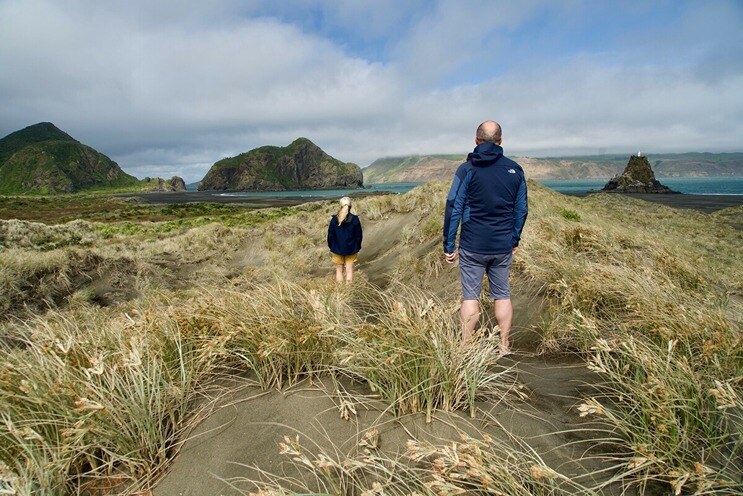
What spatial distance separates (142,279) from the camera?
520 inches

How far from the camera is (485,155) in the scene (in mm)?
4328

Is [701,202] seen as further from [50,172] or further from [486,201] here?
[50,172]

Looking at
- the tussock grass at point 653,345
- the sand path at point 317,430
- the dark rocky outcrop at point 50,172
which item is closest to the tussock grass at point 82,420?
the sand path at point 317,430

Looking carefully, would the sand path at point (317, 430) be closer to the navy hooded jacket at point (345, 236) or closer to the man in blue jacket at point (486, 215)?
the man in blue jacket at point (486, 215)

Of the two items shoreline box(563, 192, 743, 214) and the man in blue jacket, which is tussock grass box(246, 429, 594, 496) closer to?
the man in blue jacket

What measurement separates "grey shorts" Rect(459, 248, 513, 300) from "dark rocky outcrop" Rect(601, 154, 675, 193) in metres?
94.1

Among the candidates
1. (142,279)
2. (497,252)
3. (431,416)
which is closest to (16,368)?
(431,416)

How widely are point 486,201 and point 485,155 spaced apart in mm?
527

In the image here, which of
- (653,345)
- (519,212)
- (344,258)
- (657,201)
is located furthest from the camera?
(657,201)

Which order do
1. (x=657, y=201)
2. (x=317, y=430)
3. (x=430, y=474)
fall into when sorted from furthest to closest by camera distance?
(x=657, y=201) < (x=317, y=430) < (x=430, y=474)

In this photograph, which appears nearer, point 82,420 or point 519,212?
point 82,420

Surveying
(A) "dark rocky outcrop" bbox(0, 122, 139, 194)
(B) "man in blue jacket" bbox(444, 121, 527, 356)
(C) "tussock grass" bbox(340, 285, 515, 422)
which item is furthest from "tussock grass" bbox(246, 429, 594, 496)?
(A) "dark rocky outcrop" bbox(0, 122, 139, 194)

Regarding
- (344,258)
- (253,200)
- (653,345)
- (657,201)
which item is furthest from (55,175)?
(653,345)

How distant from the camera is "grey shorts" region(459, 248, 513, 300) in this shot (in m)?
4.51
